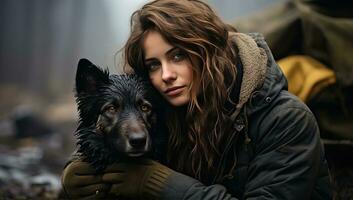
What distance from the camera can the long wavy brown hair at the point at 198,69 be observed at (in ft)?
9.68

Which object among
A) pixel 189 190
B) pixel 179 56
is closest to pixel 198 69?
pixel 179 56

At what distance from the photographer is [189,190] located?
2.95m

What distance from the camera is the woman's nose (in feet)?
9.64

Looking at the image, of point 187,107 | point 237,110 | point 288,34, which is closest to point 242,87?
point 237,110

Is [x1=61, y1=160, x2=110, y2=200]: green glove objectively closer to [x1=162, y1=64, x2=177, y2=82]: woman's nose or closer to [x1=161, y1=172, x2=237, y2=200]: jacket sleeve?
[x1=161, y1=172, x2=237, y2=200]: jacket sleeve

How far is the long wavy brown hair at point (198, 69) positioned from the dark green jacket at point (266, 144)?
0.09 meters

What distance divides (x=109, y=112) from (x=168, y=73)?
375mm


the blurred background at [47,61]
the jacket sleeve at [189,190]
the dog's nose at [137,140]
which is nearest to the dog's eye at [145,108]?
the dog's nose at [137,140]

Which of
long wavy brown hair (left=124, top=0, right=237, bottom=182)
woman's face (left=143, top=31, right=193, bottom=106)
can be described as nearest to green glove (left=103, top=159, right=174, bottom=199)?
long wavy brown hair (left=124, top=0, right=237, bottom=182)

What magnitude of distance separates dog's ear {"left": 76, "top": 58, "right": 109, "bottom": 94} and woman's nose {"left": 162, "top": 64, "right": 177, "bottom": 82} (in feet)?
1.05

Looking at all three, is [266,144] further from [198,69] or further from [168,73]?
[168,73]

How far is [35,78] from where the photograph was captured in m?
8.27

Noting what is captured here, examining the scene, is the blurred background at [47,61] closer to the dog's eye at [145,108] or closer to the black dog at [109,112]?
the black dog at [109,112]

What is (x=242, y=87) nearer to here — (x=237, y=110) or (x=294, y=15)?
(x=237, y=110)
